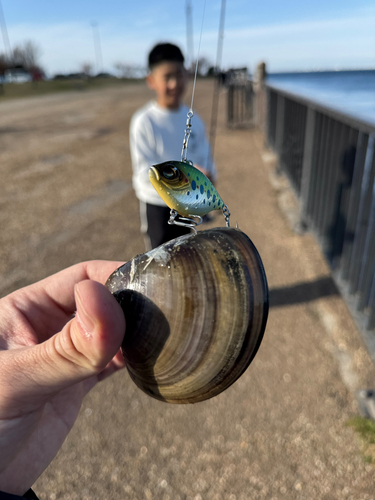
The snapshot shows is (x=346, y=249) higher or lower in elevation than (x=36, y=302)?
lower

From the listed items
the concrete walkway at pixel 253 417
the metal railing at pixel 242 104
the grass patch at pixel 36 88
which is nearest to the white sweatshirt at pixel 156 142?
the concrete walkway at pixel 253 417

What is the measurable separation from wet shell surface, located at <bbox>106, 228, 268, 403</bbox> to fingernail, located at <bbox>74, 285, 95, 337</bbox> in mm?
212

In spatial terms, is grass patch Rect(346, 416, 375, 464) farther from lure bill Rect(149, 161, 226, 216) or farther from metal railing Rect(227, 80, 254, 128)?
metal railing Rect(227, 80, 254, 128)

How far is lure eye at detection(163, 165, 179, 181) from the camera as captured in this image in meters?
1.44

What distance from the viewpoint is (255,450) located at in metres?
2.76

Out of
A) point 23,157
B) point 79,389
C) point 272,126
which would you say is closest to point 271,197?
Answer: point 272,126

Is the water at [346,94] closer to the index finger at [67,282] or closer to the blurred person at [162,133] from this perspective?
the blurred person at [162,133]

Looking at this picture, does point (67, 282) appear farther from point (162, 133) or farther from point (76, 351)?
point (162, 133)

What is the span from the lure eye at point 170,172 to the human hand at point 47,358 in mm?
490

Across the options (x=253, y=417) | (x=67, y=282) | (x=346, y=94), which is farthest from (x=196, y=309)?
(x=346, y=94)

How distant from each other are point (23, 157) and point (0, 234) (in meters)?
5.56

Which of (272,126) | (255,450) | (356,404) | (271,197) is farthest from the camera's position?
(272,126)

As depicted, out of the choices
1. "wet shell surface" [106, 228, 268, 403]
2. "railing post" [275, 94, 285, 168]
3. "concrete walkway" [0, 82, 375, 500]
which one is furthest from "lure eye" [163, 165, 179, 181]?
"railing post" [275, 94, 285, 168]

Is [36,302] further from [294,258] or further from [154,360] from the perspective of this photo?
[294,258]
